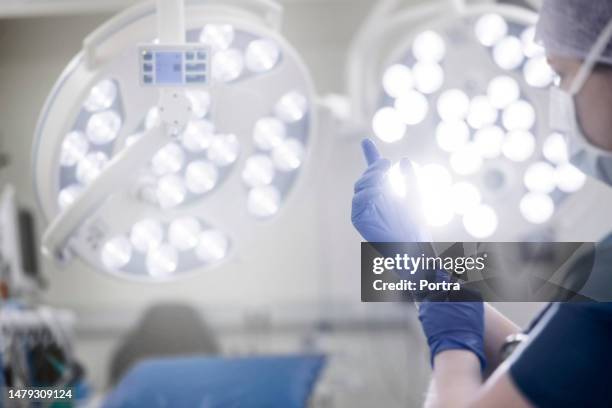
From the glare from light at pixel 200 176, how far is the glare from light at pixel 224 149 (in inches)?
0.7

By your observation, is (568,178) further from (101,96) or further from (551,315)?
(101,96)

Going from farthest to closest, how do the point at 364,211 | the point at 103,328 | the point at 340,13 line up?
the point at 103,328, the point at 340,13, the point at 364,211

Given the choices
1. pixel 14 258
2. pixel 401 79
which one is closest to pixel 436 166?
pixel 401 79

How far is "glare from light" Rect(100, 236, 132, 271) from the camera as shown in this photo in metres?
1.20

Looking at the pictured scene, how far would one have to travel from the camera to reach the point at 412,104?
5.20ft

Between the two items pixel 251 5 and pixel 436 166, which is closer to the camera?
pixel 251 5

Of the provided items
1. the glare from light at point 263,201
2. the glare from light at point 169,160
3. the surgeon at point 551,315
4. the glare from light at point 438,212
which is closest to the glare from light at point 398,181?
the surgeon at point 551,315

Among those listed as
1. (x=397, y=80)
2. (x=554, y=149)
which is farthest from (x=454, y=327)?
(x=397, y=80)

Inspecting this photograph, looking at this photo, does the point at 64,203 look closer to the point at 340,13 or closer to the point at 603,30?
the point at 603,30

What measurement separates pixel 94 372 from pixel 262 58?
2.67 meters

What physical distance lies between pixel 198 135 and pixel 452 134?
640 mm

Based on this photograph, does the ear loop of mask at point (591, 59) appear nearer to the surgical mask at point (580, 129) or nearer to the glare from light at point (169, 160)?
the surgical mask at point (580, 129)

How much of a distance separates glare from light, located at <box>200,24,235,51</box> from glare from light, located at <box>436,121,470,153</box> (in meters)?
0.59

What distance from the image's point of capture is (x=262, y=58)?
1195mm
